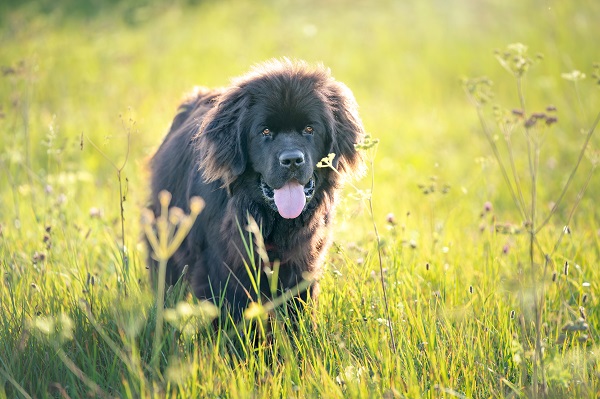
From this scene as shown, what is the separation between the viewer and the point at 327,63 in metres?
12.5

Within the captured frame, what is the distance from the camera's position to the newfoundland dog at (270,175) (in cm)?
427

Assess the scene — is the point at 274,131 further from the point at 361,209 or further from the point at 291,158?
the point at 361,209

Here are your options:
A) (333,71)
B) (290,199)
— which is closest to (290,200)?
(290,199)

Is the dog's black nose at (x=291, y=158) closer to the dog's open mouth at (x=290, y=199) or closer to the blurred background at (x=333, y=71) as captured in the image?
the dog's open mouth at (x=290, y=199)

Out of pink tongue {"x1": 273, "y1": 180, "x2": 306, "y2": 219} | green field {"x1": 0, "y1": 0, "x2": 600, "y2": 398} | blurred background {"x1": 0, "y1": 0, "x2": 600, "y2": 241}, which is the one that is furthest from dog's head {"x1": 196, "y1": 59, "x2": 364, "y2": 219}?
blurred background {"x1": 0, "y1": 0, "x2": 600, "y2": 241}

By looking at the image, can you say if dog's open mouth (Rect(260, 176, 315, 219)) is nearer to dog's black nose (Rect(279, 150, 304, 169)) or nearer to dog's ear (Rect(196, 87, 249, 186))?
dog's black nose (Rect(279, 150, 304, 169))

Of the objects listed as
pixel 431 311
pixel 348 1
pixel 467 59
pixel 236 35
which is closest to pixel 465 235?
pixel 431 311

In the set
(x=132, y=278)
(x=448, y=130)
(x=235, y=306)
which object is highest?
(x=132, y=278)

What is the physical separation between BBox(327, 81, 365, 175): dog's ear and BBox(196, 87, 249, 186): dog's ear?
60 cm

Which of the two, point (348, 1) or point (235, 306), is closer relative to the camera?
point (235, 306)

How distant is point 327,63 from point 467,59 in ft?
8.57

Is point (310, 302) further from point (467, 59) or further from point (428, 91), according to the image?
point (467, 59)

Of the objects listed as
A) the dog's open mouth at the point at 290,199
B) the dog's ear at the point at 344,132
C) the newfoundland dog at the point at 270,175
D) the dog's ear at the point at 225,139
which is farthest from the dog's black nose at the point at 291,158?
the dog's ear at the point at 344,132

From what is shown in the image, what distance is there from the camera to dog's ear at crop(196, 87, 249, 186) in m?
4.37
